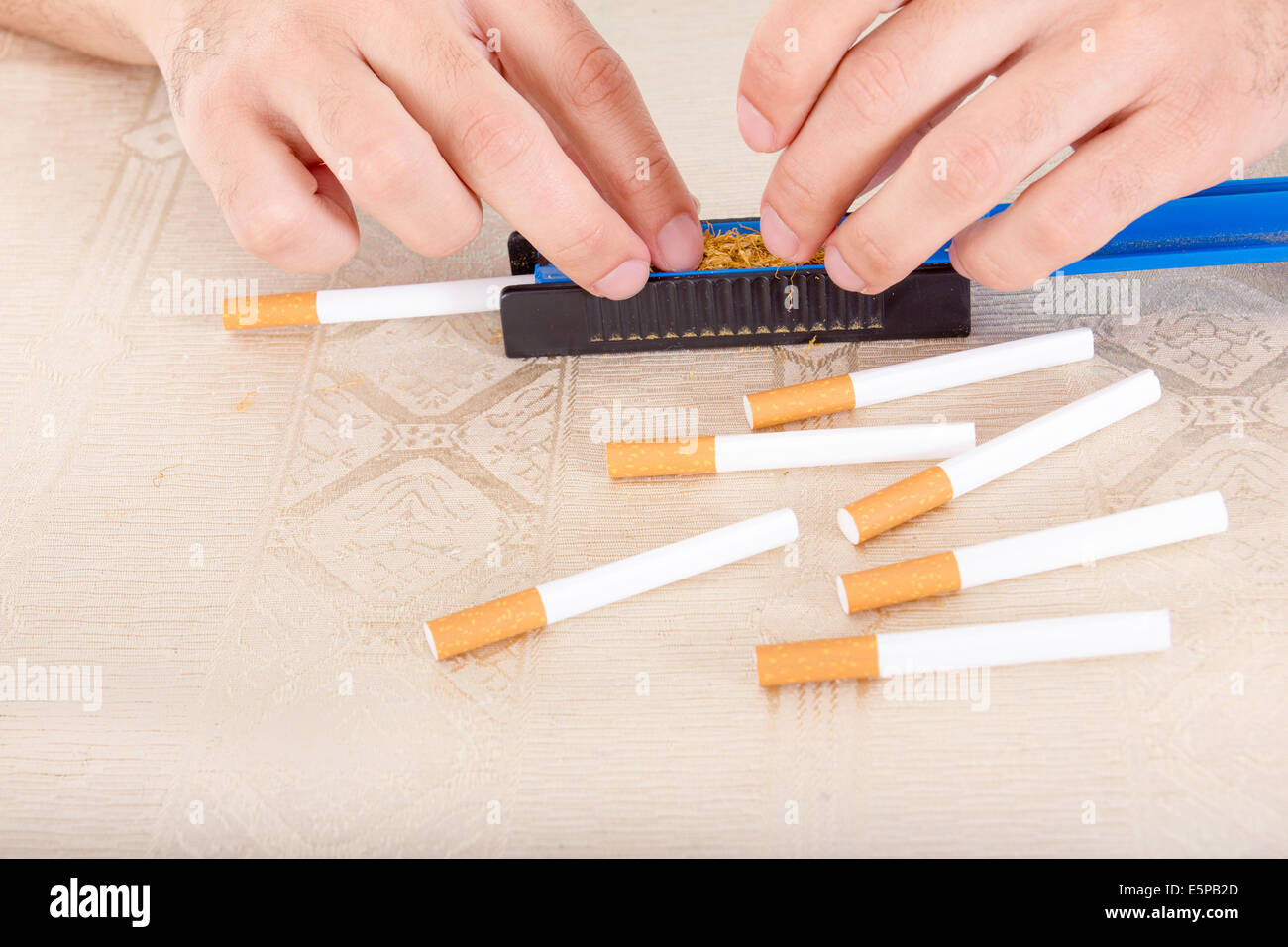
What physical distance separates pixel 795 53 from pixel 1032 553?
407 mm

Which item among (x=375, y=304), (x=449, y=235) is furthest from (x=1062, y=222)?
(x=375, y=304)

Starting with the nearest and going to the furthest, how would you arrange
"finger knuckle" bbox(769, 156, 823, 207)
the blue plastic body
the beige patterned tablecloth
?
1. the beige patterned tablecloth
2. "finger knuckle" bbox(769, 156, 823, 207)
3. the blue plastic body

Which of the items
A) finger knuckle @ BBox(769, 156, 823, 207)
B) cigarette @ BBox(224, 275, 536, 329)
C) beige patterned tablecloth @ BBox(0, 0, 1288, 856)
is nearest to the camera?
beige patterned tablecloth @ BBox(0, 0, 1288, 856)

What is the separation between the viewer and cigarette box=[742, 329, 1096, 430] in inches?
36.6

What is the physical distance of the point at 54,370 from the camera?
1037 mm

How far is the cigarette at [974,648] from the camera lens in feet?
2.45

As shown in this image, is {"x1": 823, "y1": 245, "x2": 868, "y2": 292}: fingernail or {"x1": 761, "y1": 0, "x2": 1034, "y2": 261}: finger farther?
{"x1": 823, "y1": 245, "x2": 868, "y2": 292}: fingernail

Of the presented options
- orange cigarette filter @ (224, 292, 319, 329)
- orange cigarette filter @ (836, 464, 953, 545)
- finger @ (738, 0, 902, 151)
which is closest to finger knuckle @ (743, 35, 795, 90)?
finger @ (738, 0, 902, 151)

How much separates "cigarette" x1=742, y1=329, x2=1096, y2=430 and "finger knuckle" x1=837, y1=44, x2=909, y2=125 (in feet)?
0.80

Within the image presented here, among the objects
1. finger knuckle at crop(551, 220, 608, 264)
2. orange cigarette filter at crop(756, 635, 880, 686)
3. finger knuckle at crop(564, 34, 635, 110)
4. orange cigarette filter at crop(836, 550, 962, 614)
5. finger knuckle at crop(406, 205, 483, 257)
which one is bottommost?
orange cigarette filter at crop(756, 635, 880, 686)

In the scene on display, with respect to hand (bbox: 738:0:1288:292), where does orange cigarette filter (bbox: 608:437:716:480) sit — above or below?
below

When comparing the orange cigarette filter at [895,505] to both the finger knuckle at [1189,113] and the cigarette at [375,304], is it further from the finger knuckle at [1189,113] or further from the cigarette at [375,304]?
the cigarette at [375,304]

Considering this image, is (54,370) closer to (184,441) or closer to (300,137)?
(184,441)

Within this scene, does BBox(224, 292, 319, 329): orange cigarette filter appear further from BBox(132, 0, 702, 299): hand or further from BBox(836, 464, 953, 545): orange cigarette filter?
BBox(836, 464, 953, 545): orange cigarette filter
